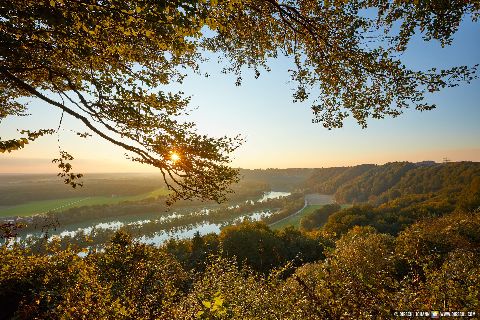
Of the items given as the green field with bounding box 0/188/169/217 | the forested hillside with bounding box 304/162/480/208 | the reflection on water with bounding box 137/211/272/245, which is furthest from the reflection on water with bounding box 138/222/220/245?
the forested hillside with bounding box 304/162/480/208

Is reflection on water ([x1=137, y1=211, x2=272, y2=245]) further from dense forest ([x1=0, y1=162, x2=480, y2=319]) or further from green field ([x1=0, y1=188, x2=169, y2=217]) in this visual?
dense forest ([x1=0, y1=162, x2=480, y2=319])

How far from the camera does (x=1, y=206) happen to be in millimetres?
82000

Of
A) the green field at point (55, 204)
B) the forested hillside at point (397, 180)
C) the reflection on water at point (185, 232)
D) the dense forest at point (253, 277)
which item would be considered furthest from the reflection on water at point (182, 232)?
the forested hillside at point (397, 180)

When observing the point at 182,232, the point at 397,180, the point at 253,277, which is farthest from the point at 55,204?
the point at 397,180

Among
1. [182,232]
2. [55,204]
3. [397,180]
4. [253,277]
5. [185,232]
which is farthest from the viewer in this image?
[397,180]

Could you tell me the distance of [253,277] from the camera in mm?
10484

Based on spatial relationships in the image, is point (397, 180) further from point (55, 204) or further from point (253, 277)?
point (55, 204)

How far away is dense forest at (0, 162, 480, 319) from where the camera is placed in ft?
17.6

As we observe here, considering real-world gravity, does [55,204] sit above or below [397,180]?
below

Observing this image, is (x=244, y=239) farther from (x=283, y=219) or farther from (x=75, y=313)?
(x=283, y=219)

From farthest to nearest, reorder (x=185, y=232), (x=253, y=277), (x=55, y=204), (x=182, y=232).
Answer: (x=55, y=204) < (x=185, y=232) < (x=182, y=232) < (x=253, y=277)

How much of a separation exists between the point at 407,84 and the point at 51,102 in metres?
7.82

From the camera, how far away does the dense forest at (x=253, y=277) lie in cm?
537

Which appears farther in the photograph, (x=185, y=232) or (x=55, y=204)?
(x=55, y=204)
